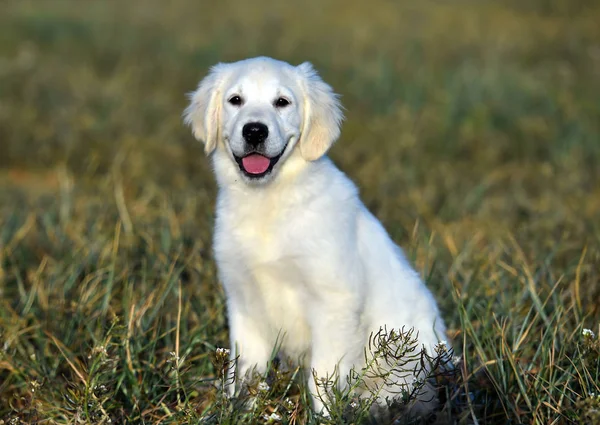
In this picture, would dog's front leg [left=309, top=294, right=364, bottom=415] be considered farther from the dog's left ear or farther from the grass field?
the dog's left ear

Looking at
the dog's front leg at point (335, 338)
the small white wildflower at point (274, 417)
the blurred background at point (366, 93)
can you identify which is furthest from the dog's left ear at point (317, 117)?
the blurred background at point (366, 93)

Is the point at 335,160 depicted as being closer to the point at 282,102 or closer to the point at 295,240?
the point at 282,102

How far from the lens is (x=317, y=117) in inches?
147

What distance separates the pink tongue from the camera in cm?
359

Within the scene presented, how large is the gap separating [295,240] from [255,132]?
0.45 metres

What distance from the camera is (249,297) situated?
11.8ft

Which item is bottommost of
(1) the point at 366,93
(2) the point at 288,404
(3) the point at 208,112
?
(2) the point at 288,404

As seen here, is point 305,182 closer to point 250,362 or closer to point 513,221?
point 250,362

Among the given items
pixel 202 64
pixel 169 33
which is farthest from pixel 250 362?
pixel 169 33

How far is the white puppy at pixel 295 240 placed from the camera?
3.41 metres

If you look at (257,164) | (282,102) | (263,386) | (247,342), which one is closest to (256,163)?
(257,164)

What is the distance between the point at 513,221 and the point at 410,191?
828 mm

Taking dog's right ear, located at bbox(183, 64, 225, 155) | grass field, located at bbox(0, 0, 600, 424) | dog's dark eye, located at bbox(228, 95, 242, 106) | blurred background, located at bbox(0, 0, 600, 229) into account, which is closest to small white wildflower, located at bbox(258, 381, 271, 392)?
grass field, located at bbox(0, 0, 600, 424)

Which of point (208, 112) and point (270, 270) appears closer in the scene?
point (270, 270)
